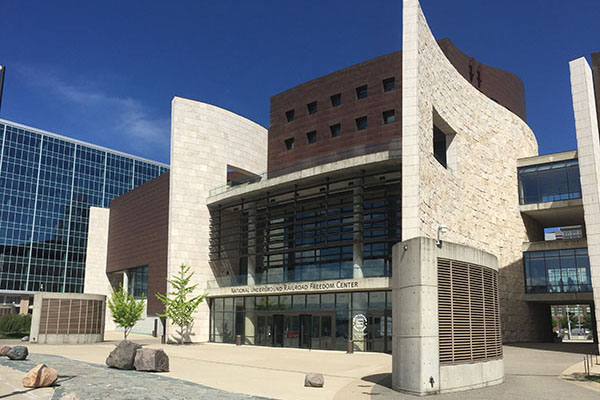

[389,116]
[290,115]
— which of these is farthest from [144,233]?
[389,116]

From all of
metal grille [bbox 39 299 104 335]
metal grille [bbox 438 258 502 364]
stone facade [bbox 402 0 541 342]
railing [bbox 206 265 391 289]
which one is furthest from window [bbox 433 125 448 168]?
metal grille [bbox 39 299 104 335]

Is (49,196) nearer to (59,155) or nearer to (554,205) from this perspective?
(59,155)

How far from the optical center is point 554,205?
143 ft

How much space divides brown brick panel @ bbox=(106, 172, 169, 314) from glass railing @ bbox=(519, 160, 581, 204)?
32050 mm

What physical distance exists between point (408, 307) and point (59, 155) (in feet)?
309

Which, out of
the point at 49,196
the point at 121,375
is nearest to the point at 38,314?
the point at 121,375

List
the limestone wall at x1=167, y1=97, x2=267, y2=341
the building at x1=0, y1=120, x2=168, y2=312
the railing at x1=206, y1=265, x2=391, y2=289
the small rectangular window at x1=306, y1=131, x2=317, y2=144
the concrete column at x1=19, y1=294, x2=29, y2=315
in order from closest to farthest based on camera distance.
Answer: the railing at x1=206, y1=265, x2=391, y2=289
the limestone wall at x1=167, y1=97, x2=267, y2=341
the small rectangular window at x1=306, y1=131, x2=317, y2=144
the concrete column at x1=19, y1=294, x2=29, y2=315
the building at x1=0, y1=120, x2=168, y2=312

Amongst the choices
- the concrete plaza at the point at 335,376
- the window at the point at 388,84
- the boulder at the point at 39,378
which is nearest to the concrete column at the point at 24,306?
the concrete plaza at the point at 335,376

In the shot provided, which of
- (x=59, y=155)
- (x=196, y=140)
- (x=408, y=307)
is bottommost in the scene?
(x=408, y=307)

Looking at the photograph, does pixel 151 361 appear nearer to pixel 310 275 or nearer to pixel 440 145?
pixel 310 275

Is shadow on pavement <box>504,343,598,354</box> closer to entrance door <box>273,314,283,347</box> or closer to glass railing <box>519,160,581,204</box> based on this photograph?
→ glass railing <box>519,160,581,204</box>

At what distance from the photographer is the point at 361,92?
141 ft

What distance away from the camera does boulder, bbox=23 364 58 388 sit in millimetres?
15594

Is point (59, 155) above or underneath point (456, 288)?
above
